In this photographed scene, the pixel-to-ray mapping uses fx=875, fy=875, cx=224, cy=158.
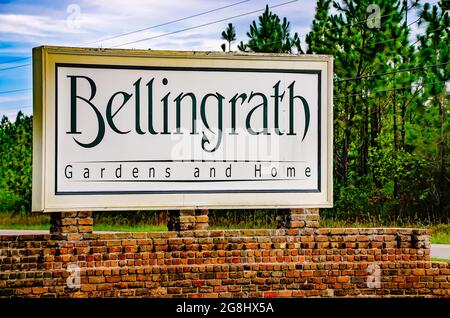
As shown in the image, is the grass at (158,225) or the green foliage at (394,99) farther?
the green foliage at (394,99)

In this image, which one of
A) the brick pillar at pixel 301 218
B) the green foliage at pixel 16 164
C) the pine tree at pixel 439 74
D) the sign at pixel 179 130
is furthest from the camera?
the green foliage at pixel 16 164

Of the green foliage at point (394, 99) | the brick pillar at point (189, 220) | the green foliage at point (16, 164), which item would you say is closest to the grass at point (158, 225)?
the green foliage at point (394, 99)

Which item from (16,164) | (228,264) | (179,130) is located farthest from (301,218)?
(16,164)

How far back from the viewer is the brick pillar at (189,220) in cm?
1119

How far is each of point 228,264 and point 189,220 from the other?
29.6 inches

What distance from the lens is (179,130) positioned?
11.2 m

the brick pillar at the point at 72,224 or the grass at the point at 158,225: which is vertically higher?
the brick pillar at the point at 72,224

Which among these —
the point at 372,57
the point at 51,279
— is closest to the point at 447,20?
the point at 372,57

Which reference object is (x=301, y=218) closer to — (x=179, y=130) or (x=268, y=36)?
(x=179, y=130)

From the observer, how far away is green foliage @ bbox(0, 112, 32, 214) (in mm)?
40125

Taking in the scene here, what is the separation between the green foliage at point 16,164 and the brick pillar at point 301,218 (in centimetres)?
2770

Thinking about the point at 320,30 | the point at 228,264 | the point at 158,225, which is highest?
the point at 320,30

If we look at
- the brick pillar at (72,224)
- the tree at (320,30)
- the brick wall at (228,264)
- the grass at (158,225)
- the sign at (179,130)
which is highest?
the tree at (320,30)

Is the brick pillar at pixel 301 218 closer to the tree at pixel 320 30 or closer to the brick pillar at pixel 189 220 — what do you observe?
the brick pillar at pixel 189 220
